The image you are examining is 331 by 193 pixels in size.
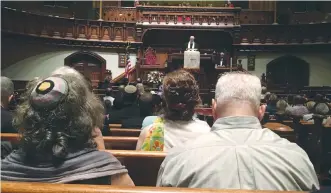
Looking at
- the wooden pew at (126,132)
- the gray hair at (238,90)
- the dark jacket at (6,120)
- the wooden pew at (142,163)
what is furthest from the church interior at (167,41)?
Result: the gray hair at (238,90)

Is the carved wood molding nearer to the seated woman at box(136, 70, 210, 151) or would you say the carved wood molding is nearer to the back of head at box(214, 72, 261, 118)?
the seated woman at box(136, 70, 210, 151)

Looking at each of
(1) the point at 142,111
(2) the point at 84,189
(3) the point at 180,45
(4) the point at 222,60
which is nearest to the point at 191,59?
(1) the point at 142,111

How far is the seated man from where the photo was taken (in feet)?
4.94

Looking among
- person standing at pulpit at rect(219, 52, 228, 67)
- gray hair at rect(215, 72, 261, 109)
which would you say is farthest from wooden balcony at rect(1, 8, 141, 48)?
gray hair at rect(215, 72, 261, 109)

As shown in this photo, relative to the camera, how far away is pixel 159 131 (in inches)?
101

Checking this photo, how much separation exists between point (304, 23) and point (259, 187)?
50.2ft

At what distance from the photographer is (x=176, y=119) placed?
2.67 m

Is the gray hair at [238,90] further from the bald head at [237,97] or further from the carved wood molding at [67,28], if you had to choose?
the carved wood molding at [67,28]

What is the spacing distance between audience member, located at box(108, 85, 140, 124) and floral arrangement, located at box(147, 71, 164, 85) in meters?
6.75

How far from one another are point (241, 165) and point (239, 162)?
0.05ft

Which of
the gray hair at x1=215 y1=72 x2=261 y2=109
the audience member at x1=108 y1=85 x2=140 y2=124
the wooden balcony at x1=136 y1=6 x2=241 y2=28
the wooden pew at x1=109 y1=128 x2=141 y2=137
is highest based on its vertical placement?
the wooden balcony at x1=136 y1=6 x2=241 y2=28

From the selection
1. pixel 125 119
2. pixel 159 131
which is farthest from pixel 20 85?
pixel 159 131

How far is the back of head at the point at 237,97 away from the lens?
5.77ft

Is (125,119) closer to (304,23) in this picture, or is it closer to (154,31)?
(154,31)
